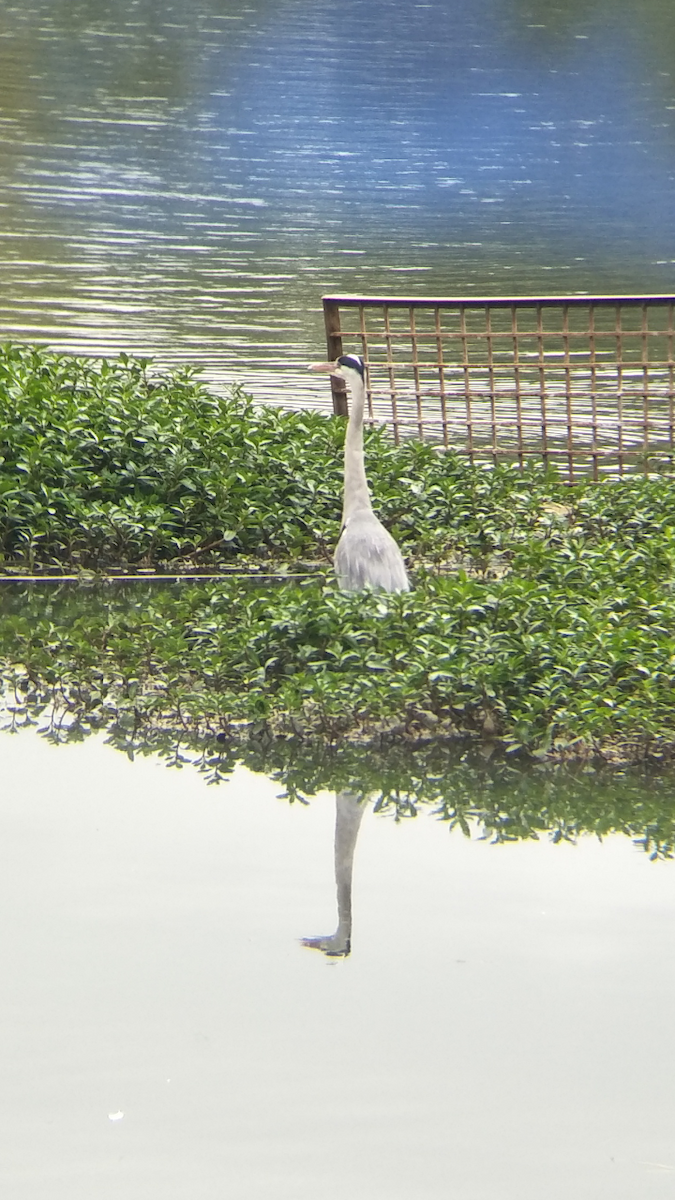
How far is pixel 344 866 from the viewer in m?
4.65

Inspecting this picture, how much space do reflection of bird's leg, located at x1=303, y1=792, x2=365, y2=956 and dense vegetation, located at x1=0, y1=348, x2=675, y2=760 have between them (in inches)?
13.0

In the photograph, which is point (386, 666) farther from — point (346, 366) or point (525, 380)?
point (525, 380)

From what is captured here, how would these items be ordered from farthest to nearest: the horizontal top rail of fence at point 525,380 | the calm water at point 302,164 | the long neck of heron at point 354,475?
the calm water at point 302,164
the horizontal top rail of fence at point 525,380
the long neck of heron at point 354,475

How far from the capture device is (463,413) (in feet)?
34.3

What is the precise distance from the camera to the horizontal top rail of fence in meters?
8.02

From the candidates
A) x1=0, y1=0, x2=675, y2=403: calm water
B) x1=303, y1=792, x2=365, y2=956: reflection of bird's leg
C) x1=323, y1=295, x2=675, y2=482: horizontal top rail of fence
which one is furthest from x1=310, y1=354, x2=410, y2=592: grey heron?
x1=0, y1=0, x2=675, y2=403: calm water

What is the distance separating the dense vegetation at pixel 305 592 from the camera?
5328mm

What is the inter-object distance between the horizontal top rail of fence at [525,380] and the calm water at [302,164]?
783 millimetres

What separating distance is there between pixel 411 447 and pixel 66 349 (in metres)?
4.30

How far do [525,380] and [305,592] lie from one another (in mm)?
5959

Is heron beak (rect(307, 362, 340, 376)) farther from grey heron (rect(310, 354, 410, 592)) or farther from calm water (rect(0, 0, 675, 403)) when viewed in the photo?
calm water (rect(0, 0, 675, 403))

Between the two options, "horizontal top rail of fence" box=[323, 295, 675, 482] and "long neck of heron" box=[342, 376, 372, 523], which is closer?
"long neck of heron" box=[342, 376, 372, 523]

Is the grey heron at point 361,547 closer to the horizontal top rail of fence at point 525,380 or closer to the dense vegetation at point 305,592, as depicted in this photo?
the dense vegetation at point 305,592

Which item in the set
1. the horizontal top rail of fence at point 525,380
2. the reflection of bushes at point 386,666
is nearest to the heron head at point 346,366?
the horizontal top rail of fence at point 525,380
